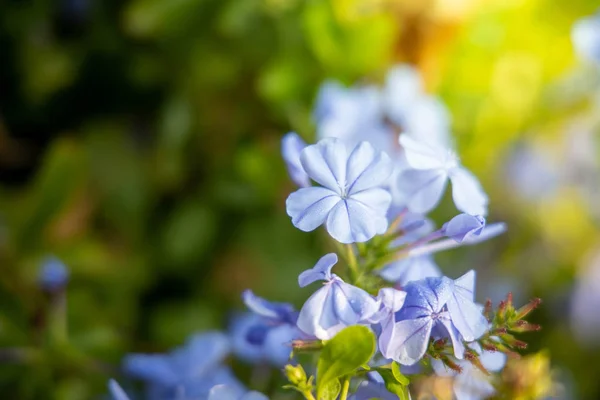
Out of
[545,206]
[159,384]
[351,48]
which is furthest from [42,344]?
[545,206]

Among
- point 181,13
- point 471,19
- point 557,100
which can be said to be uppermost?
point 181,13

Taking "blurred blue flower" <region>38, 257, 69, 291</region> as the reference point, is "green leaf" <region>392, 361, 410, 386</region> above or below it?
below

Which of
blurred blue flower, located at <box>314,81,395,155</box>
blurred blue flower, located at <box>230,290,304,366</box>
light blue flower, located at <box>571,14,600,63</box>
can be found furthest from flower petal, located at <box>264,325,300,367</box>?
light blue flower, located at <box>571,14,600,63</box>

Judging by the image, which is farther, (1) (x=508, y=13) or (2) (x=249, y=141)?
(1) (x=508, y=13)

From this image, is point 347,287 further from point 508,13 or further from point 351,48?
point 508,13

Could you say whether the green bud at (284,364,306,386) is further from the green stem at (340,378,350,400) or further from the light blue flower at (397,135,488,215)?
the light blue flower at (397,135,488,215)

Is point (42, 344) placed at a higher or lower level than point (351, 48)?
lower
